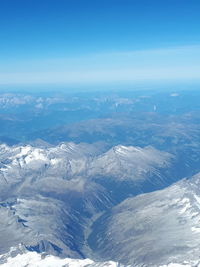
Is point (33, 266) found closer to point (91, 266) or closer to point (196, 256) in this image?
point (91, 266)

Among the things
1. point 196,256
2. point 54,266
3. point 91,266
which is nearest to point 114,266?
point 91,266

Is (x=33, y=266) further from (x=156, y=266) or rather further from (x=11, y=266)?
(x=156, y=266)

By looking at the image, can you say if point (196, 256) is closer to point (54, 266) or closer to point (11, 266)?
point (54, 266)

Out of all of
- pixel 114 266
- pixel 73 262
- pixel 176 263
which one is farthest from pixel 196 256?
pixel 73 262

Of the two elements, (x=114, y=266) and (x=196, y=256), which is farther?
(x=196, y=256)

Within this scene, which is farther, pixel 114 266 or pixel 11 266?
pixel 11 266

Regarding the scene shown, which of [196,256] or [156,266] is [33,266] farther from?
[196,256]

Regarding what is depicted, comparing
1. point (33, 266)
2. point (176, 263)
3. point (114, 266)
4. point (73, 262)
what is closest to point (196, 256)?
point (176, 263)
